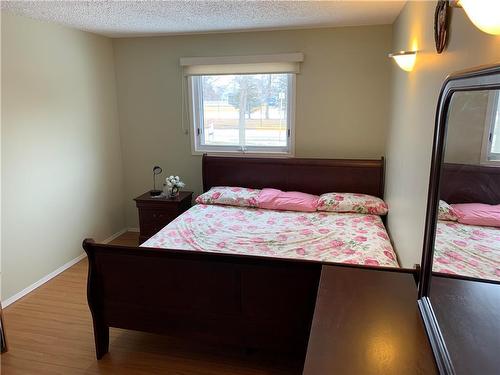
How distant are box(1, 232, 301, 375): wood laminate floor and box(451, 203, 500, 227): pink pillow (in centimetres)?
154

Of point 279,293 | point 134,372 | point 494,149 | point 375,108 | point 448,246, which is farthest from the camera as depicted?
point 375,108

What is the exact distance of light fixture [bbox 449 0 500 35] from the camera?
1032 mm

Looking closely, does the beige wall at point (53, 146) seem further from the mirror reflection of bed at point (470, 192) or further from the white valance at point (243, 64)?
the mirror reflection of bed at point (470, 192)

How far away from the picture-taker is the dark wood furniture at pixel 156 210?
3895 mm

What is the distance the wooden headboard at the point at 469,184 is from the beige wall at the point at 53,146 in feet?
9.91

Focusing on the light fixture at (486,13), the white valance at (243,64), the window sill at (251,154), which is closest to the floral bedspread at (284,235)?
the window sill at (251,154)

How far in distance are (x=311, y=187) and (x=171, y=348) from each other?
206 centimetres

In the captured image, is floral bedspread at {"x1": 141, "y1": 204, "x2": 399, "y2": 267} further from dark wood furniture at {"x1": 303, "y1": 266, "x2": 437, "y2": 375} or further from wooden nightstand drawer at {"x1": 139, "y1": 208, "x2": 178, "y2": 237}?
dark wood furniture at {"x1": 303, "y1": 266, "x2": 437, "y2": 375}

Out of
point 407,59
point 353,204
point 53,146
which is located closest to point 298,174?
point 353,204

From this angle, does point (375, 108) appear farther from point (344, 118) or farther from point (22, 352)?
point (22, 352)

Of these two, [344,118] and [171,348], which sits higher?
[344,118]

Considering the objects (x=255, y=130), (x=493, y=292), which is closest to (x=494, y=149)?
(x=493, y=292)

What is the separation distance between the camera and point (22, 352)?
246 centimetres

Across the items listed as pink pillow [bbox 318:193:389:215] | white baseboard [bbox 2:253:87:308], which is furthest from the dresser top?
pink pillow [bbox 318:193:389:215]
